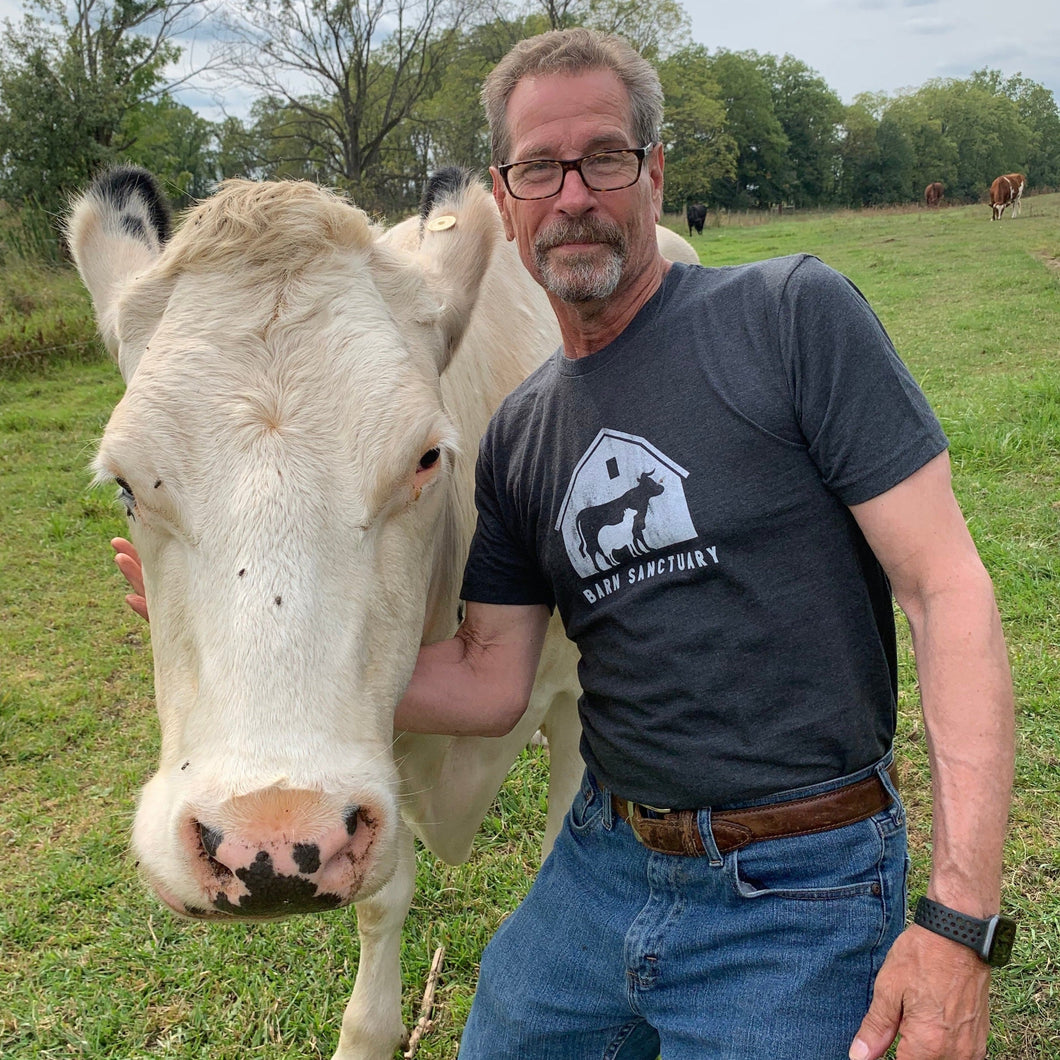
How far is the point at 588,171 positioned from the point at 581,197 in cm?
6

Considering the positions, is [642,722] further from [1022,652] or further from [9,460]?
[9,460]

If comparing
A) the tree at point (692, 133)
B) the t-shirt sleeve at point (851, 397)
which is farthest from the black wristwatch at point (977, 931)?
the tree at point (692, 133)

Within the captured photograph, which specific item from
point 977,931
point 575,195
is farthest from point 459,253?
point 977,931

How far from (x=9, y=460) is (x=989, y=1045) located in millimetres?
8303

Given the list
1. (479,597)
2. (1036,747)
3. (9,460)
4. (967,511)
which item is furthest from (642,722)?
(9,460)

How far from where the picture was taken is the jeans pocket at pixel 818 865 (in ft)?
5.27

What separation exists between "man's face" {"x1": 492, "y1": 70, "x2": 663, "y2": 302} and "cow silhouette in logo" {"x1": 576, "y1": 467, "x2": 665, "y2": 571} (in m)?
0.44

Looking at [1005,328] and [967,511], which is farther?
[1005,328]

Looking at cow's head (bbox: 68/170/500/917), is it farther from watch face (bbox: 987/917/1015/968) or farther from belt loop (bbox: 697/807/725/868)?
watch face (bbox: 987/917/1015/968)

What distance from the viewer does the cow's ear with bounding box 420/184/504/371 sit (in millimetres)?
2077

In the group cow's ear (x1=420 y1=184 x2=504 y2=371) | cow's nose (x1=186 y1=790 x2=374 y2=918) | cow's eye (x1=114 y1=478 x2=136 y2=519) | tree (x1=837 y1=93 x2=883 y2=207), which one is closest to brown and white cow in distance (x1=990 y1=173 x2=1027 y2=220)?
cow's ear (x1=420 y1=184 x2=504 y2=371)

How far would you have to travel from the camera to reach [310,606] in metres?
1.35

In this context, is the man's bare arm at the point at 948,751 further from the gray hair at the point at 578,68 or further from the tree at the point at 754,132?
the tree at the point at 754,132

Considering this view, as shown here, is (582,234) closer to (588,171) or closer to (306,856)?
(588,171)
